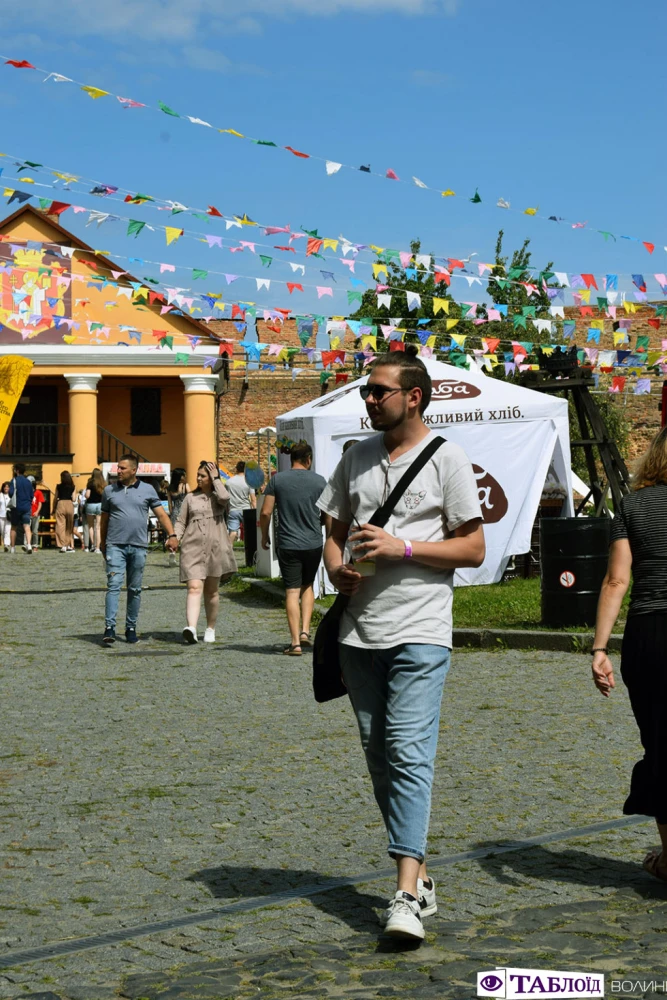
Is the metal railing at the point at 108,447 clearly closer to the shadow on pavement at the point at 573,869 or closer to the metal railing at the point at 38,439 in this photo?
the metal railing at the point at 38,439

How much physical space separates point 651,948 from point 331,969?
1.01 m

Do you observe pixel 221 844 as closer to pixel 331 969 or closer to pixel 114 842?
pixel 114 842

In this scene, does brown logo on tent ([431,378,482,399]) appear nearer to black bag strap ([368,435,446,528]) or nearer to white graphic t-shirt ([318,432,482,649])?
white graphic t-shirt ([318,432,482,649])

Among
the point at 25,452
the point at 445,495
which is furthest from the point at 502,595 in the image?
the point at 25,452

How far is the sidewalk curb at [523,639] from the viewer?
42.2 feet

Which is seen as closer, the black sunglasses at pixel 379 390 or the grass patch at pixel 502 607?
the black sunglasses at pixel 379 390

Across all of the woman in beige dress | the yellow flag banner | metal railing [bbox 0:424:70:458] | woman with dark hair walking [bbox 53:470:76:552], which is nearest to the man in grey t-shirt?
the woman in beige dress

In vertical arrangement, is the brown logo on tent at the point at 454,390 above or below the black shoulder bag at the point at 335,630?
above

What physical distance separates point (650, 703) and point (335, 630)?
124cm

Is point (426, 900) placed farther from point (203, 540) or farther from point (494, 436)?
point (494, 436)

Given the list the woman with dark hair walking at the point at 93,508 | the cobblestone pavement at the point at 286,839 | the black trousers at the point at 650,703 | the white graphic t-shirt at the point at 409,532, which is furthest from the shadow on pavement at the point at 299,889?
the woman with dark hair walking at the point at 93,508

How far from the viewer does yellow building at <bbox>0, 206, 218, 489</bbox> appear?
40750 mm

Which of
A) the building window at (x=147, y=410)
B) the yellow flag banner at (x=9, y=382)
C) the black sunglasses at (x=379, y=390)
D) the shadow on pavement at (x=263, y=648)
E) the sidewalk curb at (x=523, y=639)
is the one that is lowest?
the shadow on pavement at (x=263, y=648)

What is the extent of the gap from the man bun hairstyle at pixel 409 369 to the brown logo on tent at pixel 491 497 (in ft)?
42.7
